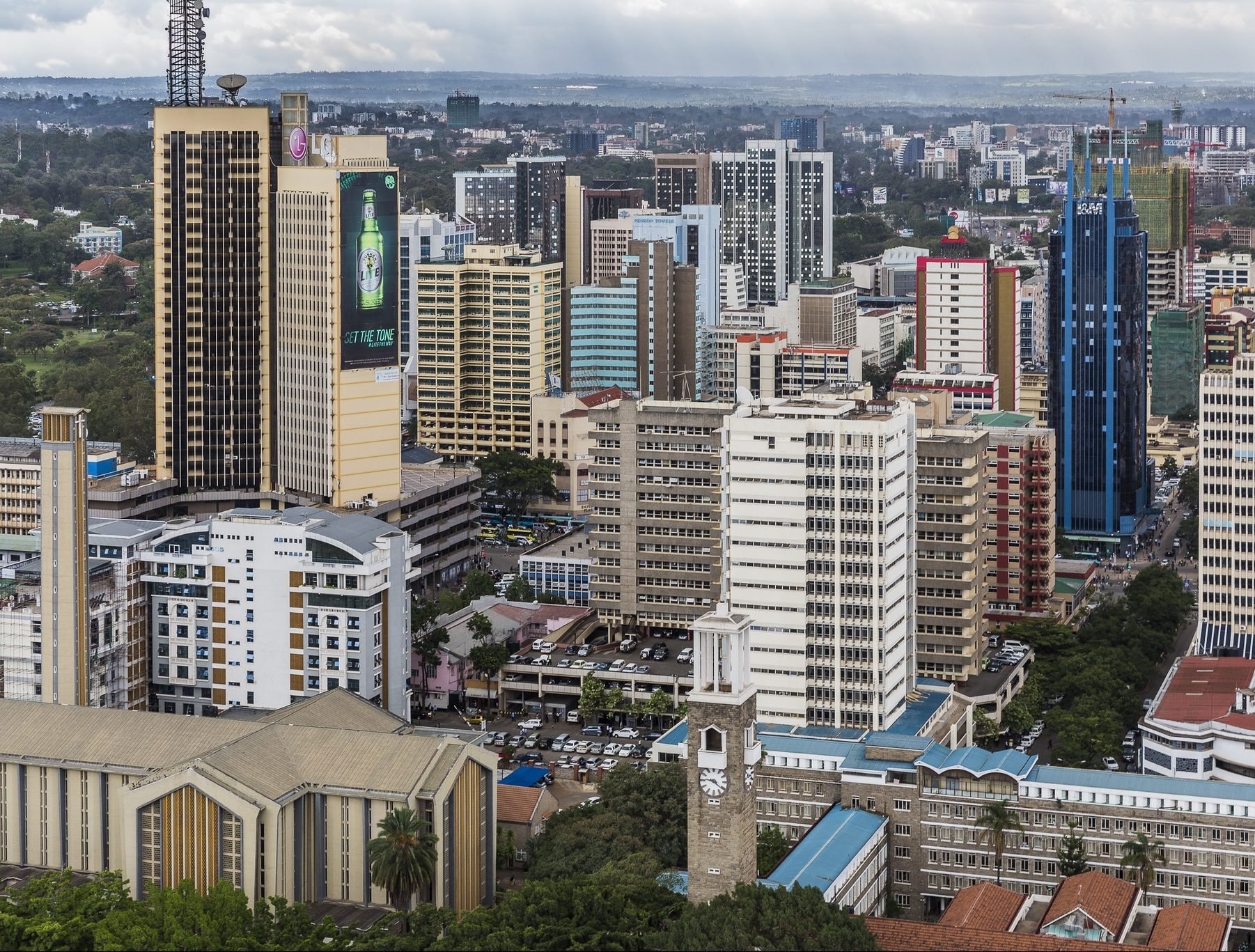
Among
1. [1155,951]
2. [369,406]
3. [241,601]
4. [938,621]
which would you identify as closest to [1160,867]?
[1155,951]

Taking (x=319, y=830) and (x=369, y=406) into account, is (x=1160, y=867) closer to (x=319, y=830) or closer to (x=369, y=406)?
(x=319, y=830)

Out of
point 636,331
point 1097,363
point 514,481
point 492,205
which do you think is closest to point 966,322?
point 1097,363


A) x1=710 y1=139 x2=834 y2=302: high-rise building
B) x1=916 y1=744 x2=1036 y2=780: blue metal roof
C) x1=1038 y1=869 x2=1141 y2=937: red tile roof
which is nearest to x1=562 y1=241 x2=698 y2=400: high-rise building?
x1=710 y1=139 x2=834 y2=302: high-rise building

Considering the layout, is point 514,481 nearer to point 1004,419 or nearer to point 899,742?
point 1004,419

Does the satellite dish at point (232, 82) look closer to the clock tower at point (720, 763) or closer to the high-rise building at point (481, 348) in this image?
the high-rise building at point (481, 348)

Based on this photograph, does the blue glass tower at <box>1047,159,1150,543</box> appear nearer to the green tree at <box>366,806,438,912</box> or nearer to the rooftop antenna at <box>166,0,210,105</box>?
the rooftop antenna at <box>166,0,210,105</box>
